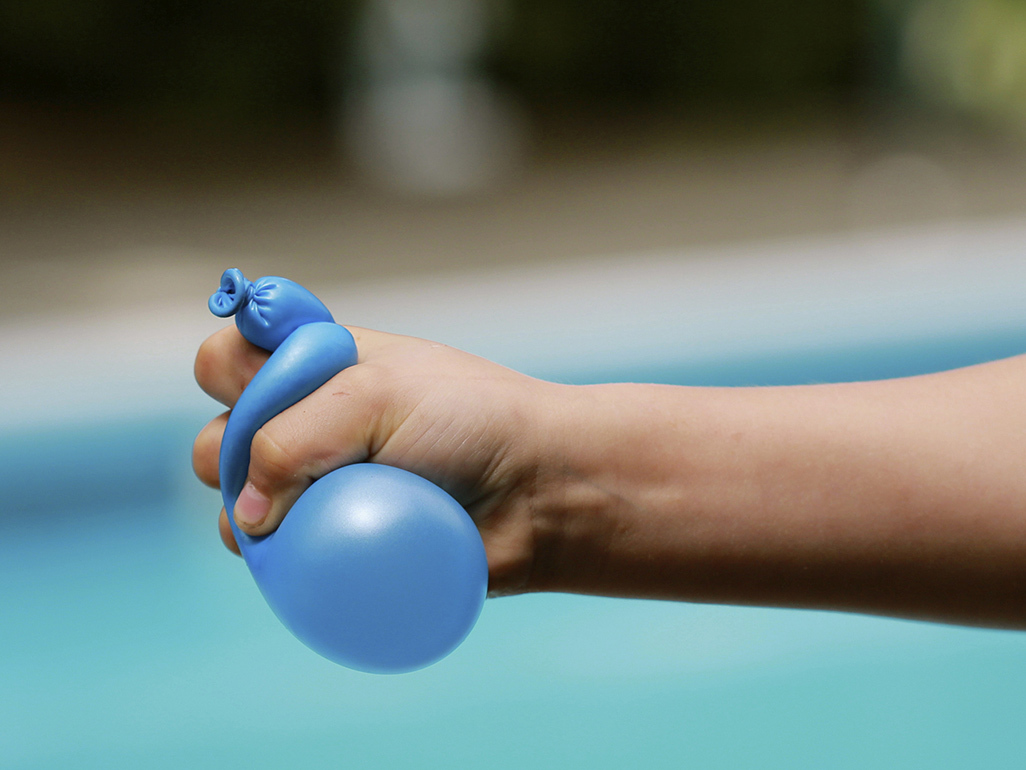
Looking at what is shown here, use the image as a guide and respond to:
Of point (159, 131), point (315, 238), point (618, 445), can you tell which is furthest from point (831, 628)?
point (159, 131)

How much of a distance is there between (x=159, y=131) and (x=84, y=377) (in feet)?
11.1

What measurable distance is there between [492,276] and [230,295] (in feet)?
6.31

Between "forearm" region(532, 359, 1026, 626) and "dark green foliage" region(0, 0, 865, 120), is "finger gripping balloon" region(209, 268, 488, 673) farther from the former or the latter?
"dark green foliage" region(0, 0, 865, 120)

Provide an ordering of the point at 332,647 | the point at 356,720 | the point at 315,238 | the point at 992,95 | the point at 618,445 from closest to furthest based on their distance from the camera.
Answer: the point at 332,647 < the point at 618,445 < the point at 356,720 < the point at 315,238 < the point at 992,95

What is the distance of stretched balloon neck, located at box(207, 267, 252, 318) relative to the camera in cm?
57

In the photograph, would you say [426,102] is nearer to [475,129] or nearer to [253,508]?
[475,129]

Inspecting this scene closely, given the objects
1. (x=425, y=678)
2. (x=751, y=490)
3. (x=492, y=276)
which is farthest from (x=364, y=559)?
(x=492, y=276)

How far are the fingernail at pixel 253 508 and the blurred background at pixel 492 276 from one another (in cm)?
89

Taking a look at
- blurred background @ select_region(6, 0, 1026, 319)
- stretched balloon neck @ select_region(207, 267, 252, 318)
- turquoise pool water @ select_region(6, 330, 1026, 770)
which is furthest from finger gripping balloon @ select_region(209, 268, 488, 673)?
blurred background @ select_region(6, 0, 1026, 319)

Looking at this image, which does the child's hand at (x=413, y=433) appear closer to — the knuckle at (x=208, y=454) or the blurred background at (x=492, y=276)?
the knuckle at (x=208, y=454)

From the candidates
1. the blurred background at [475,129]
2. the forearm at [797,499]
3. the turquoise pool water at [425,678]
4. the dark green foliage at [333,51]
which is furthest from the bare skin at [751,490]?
the dark green foliage at [333,51]

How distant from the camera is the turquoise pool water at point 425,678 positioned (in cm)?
136

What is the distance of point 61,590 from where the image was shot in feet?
5.24

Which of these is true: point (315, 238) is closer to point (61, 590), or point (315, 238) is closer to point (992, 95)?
point (61, 590)
